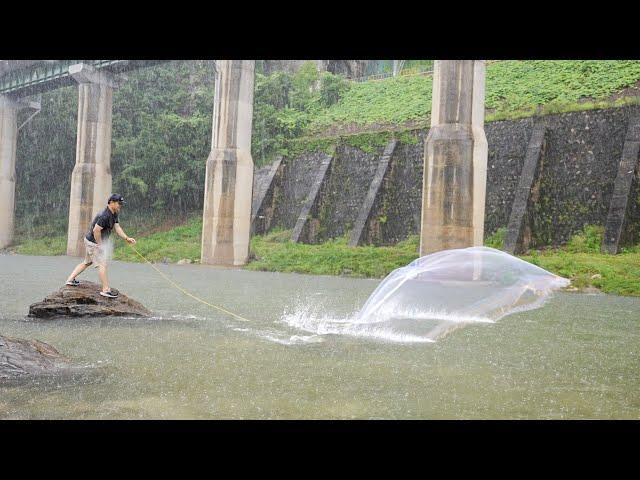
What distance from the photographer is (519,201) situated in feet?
85.1

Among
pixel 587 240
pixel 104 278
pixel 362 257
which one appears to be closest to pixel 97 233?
pixel 104 278

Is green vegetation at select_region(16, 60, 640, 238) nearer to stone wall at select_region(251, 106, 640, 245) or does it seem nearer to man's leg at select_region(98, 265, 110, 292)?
stone wall at select_region(251, 106, 640, 245)

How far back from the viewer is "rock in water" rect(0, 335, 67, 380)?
→ 5.57 meters

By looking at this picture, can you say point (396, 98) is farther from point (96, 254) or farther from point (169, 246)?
point (96, 254)

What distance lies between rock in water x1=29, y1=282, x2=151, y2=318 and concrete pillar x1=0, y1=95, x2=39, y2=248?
1372 inches

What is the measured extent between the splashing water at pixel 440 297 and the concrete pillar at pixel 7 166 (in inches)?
1440

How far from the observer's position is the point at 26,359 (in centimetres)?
580

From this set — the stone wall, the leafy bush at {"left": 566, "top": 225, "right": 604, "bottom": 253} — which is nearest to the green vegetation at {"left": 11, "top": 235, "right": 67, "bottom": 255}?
the stone wall

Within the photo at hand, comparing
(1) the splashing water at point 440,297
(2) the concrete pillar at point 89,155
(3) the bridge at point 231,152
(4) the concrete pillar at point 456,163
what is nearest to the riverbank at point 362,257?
(3) the bridge at point 231,152

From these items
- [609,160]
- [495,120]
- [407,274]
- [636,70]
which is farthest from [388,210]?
[407,274]

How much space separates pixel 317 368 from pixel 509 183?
961 inches

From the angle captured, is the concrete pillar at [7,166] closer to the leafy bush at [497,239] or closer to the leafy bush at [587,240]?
the leafy bush at [497,239]

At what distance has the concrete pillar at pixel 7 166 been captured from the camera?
134ft

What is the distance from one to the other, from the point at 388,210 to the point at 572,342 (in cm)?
2420
